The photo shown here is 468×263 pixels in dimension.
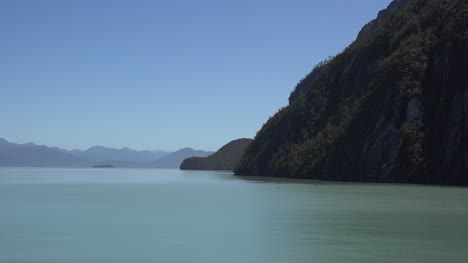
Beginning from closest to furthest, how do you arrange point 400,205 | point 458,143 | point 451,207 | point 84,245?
point 84,245, point 451,207, point 400,205, point 458,143

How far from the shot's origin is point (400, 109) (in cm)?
12075

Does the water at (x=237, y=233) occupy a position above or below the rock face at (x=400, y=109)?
below

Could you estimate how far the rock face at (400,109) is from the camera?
106 m

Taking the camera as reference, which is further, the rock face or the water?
the rock face

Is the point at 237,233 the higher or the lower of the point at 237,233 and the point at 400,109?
the lower

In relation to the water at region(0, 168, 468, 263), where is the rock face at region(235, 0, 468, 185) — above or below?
above

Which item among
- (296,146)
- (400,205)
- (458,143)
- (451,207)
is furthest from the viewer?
(296,146)

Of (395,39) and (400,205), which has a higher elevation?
(395,39)

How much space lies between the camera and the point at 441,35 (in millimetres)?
120750

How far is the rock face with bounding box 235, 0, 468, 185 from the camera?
349ft

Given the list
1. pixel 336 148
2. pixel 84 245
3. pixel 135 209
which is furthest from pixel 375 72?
pixel 84 245

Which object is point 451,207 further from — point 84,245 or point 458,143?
point 458,143

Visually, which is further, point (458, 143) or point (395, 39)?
point (395, 39)

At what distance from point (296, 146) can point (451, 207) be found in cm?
12865
